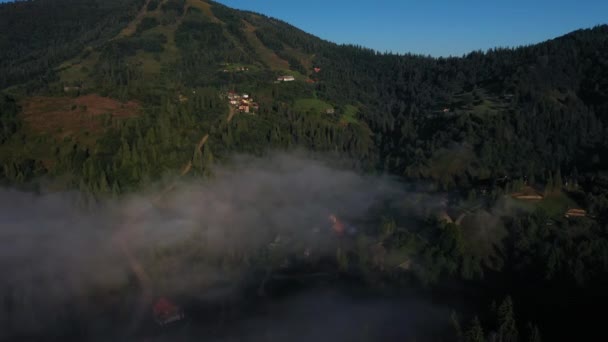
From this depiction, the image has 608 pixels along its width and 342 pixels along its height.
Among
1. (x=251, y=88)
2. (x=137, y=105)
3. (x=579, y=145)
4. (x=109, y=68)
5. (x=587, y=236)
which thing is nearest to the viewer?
(x=587, y=236)

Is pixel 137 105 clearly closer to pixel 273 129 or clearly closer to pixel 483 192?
pixel 273 129

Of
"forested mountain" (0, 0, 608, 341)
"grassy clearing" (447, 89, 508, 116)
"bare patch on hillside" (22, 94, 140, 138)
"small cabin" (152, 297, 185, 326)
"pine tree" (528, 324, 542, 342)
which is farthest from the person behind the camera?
"grassy clearing" (447, 89, 508, 116)

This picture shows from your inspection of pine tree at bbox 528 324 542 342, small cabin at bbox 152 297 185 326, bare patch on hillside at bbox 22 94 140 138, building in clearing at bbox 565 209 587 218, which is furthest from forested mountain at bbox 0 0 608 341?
small cabin at bbox 152 297 185 326

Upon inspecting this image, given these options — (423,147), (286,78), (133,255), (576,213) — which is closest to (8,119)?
(133,255)

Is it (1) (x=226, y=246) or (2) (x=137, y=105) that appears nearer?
(1) (x=226, y=246)

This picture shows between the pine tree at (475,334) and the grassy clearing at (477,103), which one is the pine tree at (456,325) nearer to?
the pine tree at (475,334)

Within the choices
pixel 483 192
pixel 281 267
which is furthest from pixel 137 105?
pixel 483 192

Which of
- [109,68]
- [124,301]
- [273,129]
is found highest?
[109,68]

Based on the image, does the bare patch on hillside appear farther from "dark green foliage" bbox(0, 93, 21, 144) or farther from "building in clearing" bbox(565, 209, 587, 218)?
"building in clearing" bbox(565, 209, 587, 218)
